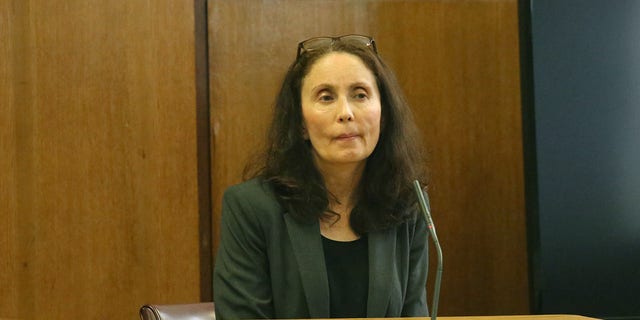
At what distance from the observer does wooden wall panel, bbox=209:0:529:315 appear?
3.60m

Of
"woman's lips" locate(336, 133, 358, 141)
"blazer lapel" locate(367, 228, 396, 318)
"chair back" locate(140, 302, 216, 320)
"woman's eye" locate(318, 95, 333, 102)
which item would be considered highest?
"woman's eye" locate(318, 95, 333, 102)

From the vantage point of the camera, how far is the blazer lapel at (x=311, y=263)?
2.10m

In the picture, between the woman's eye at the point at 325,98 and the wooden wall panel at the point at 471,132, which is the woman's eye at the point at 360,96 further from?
the wooden wall panel at the point at 471,132

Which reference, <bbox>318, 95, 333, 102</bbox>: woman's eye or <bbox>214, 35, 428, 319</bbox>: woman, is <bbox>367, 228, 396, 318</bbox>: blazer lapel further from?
<bbox>318, 95, 333, 102</bbox>: woman's eye

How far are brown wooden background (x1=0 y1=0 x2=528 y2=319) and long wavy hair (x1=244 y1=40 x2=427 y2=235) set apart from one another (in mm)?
1176

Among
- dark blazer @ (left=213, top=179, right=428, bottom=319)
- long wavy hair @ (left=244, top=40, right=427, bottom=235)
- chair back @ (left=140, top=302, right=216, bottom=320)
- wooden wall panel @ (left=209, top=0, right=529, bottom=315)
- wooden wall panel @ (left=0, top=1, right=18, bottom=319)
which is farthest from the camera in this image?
wooden wall panel @ (left=209, top=0, right=529, bottom=315)

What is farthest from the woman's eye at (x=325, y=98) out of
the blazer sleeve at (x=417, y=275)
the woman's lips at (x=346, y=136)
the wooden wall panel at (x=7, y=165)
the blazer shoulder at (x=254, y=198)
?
the wooden wall panel at (x=7, y=165)

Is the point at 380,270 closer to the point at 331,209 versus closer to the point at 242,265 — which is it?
the point at 331,209

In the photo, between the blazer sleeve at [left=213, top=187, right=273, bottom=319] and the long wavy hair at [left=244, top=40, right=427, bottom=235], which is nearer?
the blazer sleeve at [left=213, top=187, right=273, bottom=319]

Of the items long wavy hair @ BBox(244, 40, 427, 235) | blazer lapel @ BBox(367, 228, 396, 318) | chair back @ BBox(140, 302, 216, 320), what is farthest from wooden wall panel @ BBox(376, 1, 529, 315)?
chair back @ BBox(140, 302, 216, 320)

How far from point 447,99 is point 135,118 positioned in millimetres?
1213

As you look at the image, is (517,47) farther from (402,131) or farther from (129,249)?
(129,249)

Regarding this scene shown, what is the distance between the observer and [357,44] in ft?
7.68

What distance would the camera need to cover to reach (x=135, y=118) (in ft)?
11.5
